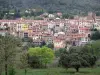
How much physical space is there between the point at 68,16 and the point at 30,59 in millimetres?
52467

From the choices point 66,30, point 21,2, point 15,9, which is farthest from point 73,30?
point 21,2

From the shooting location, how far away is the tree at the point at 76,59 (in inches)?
1241

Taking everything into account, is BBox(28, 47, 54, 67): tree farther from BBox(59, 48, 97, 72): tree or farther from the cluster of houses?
the cluster of houses

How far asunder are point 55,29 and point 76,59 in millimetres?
43180

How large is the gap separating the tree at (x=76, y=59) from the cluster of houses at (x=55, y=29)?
71.2 feet

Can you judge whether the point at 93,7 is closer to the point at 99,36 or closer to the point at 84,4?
the point at 84,4

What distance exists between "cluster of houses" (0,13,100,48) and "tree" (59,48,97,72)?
854 inches

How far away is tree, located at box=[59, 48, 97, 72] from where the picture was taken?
103 ft

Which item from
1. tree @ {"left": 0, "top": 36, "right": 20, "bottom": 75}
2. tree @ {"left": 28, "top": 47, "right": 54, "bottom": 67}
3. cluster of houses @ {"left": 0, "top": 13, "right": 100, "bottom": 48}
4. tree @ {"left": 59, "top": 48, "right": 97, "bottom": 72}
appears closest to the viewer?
tree @ {"left": 0, "top": 36, "right": 20, "bottom": 75}

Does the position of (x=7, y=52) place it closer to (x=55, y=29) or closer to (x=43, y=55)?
(x=43, y=55)

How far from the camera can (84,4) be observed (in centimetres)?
9881

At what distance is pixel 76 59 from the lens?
31688 mm

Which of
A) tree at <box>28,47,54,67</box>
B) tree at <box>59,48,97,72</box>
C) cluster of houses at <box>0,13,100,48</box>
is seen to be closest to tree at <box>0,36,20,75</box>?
tree at <box>59,48,97,72</box>

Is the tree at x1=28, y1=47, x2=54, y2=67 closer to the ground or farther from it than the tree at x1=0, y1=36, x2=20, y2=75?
closer to the ground
